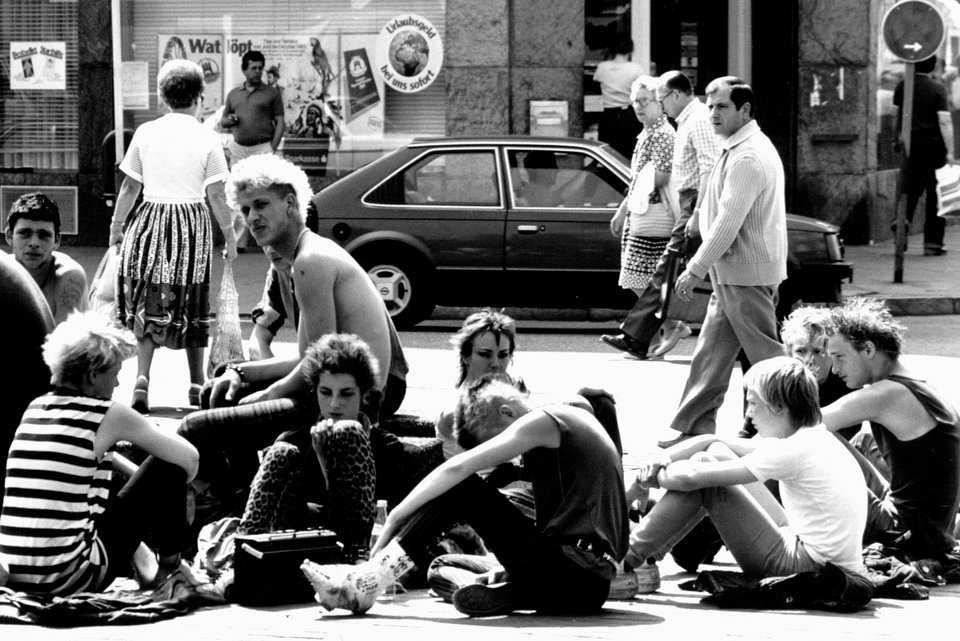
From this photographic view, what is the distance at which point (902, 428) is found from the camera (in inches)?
237

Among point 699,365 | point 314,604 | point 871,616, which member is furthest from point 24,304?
point 699,365

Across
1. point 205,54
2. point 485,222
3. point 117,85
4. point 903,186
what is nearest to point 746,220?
point 485,222

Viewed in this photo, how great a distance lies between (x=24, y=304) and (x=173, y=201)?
3.59 metres

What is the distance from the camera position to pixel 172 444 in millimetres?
5484

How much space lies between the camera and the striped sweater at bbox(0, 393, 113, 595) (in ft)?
17.6

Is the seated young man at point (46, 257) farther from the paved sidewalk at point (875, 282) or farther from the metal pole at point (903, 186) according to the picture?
the metal pole at point (903, 186)

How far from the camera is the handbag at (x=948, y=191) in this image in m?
16.9

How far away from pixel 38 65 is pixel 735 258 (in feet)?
39.7

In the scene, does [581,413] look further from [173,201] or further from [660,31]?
[660,31]

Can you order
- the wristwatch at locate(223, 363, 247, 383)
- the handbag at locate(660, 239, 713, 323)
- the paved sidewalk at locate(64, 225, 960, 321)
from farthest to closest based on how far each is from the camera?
1. the paved sidewalk at locate(64, 225, 960, 321)
2. the handbag at locate(660, 239, 713, 323)
3. the wristwatch at locate(223, 363, 247, 383)

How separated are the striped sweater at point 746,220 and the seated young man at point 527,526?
Answer: 2.72m

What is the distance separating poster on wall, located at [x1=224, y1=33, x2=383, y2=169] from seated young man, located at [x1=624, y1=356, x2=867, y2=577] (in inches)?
486

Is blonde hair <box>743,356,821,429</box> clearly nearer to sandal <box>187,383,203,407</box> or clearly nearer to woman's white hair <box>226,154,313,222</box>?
woman's white hair <box>226,154,313,222</box>

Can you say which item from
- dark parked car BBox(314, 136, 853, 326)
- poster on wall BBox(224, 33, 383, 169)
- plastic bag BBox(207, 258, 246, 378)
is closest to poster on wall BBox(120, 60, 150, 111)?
poster on wall BBox(224, 33, 383, 169)
